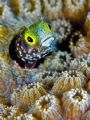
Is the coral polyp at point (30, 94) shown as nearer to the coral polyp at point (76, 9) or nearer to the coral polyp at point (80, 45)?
the coral polyp at point (80, 45)

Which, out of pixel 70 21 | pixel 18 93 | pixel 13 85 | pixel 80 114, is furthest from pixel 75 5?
pixel 80 114

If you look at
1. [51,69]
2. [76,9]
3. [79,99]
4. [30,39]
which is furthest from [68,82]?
[76,9]

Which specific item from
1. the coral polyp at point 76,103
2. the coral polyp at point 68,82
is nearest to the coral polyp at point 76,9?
the coral polyp at point 68,82

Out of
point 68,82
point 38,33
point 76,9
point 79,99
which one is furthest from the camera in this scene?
point 76,9

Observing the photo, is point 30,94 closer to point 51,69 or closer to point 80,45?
point 51,69

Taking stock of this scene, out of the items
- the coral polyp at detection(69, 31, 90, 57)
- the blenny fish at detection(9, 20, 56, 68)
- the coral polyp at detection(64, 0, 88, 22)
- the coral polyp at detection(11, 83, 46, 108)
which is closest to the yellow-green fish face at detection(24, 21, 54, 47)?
the blenny fish at detection(9, 20, 56, 68)

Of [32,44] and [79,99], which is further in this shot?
[32,44]

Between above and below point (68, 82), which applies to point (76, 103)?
below
